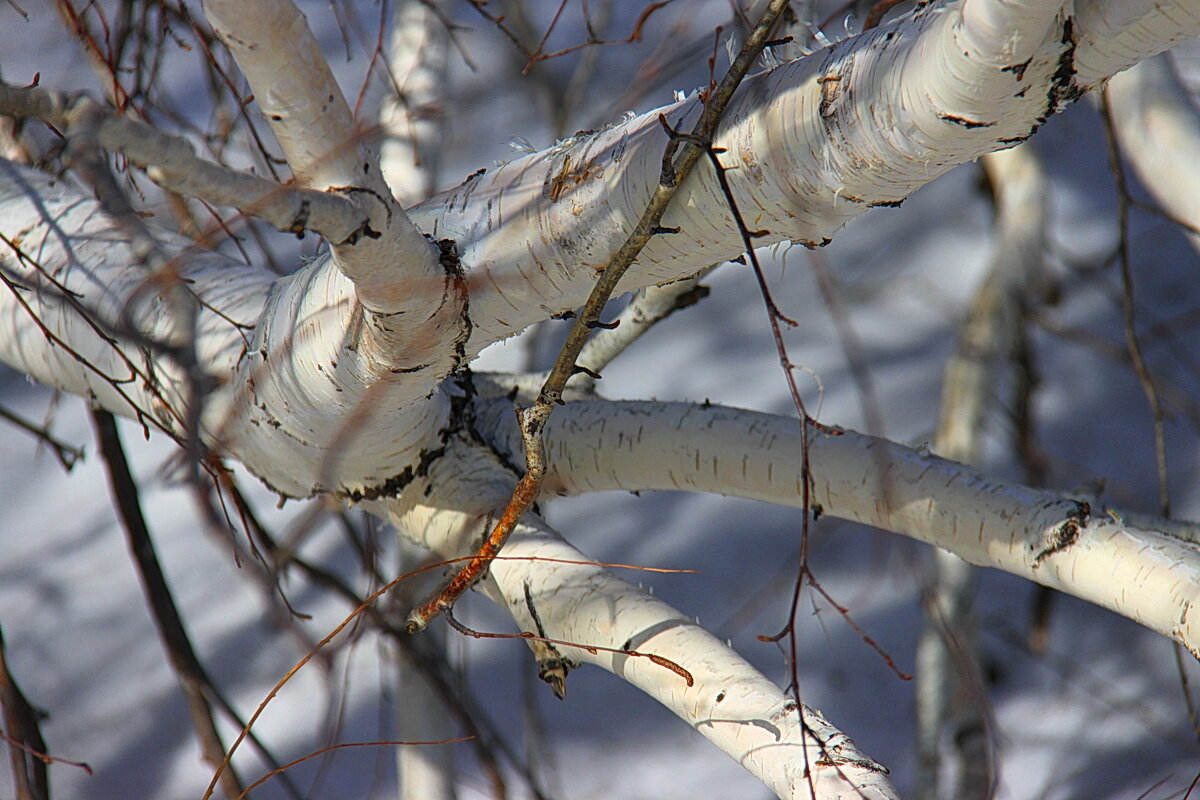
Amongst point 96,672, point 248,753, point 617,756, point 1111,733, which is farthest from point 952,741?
point 96,672

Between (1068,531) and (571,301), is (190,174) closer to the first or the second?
(571,301)

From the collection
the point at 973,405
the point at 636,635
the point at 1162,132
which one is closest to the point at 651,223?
the point at 636,635

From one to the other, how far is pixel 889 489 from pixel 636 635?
0.16 metres

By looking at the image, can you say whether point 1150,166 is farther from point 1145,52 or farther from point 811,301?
point 811,301

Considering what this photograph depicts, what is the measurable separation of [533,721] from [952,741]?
1.45ft

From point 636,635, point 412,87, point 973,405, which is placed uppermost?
point 412,87

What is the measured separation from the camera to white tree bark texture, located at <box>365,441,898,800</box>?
37 centimetres

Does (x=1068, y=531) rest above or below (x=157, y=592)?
below

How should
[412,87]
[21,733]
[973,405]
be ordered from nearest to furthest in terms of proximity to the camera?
[21,733], [412,87], [973,405]

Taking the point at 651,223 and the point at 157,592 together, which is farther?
the point at 157,592

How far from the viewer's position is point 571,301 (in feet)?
1.24

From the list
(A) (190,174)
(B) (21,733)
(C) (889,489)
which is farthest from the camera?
(B) (21,733)

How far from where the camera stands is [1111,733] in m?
1.06

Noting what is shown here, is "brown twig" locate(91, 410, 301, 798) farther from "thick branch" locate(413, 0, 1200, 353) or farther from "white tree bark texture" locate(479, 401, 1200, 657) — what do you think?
"thick branch" locate(413, 0, 1200, 353)
